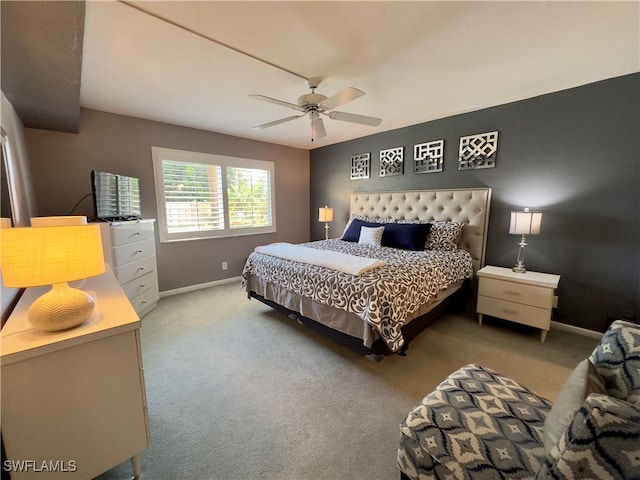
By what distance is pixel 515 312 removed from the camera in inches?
101

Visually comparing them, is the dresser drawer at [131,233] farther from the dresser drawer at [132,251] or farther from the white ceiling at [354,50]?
the white ceiling at [354,50]

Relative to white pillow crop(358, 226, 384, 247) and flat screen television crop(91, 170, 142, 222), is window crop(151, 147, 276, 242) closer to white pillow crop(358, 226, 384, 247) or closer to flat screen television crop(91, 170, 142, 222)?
flat screen television crop(91, 170, 142, 222)

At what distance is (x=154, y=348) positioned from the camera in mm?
2391

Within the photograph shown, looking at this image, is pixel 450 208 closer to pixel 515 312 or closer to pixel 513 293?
pixel 513 293

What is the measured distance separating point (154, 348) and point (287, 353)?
125cm

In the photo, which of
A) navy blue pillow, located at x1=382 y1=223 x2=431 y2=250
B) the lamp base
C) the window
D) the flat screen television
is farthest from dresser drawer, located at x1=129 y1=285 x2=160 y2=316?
navy blue pillow, located at x1=382 y1=223 x2=431 y2=250

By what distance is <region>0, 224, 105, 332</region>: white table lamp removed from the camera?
95 cm

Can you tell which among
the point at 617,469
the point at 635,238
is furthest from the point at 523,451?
the point at 635,238

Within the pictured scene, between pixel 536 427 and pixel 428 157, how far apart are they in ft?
10.7

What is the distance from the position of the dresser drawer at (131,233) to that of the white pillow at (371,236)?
2733mm

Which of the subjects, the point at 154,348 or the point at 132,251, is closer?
the point at 154,348

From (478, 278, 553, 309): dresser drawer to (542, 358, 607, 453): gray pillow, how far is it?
6.22 ft

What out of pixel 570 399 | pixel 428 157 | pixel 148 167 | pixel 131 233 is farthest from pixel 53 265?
pixel 428 157

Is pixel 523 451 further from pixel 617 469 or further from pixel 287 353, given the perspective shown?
pixel 287 353
